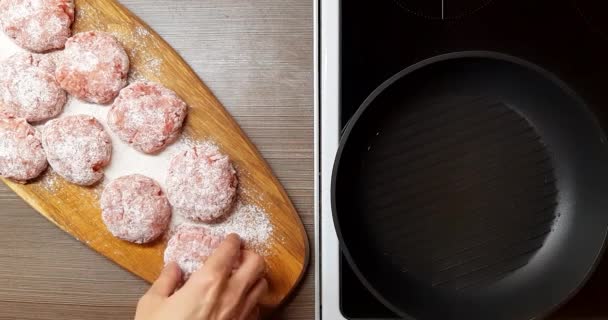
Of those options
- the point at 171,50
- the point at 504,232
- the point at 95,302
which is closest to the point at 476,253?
the point at 504,232

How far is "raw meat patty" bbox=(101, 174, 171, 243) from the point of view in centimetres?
97

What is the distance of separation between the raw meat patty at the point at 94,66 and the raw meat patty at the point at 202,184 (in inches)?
7.4

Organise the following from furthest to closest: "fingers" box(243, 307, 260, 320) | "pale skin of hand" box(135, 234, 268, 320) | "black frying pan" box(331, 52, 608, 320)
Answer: "fingers" box(243, 307, 260, 320) → "pale skin of hand" box(135, 234, 268, 320) → "black frying pan" box(331, 52, 608, 320)

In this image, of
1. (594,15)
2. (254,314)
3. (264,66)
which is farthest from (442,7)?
(254,314)

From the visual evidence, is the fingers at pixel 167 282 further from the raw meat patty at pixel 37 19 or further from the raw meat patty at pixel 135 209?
the raw meat patty at pixel 37 19

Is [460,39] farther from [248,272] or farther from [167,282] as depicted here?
[167,282]

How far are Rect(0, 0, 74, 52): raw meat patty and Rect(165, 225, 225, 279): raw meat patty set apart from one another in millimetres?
438

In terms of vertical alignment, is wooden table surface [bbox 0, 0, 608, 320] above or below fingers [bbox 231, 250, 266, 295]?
above

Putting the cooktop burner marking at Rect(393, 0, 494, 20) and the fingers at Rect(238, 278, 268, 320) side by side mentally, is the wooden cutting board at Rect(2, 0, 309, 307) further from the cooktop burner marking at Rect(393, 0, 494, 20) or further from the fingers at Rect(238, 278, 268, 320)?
the cooktop burner marking at Rect(393, 0, 494, 20)

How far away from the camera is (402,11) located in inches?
32.3

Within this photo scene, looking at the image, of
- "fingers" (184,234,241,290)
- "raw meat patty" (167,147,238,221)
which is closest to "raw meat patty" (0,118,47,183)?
"raw meat patty" (167,147,238,221)

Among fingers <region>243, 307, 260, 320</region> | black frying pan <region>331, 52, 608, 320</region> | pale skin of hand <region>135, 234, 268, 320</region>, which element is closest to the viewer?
black frying pan <region>331, 52, 608, 320</region>

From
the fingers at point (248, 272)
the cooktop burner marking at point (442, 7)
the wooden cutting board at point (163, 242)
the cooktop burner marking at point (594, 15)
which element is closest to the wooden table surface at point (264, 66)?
the wooden cutting board at point (163, 242)

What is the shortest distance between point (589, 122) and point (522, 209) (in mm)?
141
